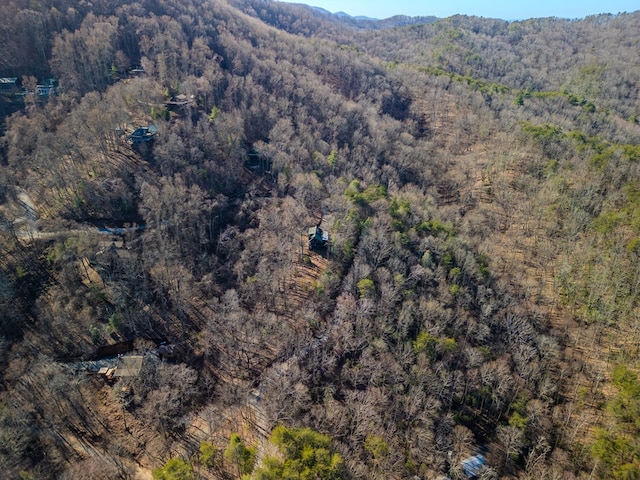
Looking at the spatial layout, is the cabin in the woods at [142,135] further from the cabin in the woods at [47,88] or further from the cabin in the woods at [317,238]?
the cabin in the woods at [317,238]

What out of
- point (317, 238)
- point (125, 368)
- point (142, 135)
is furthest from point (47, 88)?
point (125, 368)

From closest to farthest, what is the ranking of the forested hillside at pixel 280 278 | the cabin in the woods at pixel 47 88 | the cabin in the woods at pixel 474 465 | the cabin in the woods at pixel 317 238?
1. the forested hillside at pixel 280 278
2. the cabin in the woods at pixel 474 465
3. the cabin in the woods at pixel 317 238
4. the cabin in the woods at pixel 47 88

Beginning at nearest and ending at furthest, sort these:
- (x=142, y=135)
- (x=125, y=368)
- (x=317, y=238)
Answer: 1. (x=125, y=368)
2. (x=317, y=238)
3. (x=142, y=135)

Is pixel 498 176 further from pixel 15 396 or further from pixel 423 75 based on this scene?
pixel 15 396

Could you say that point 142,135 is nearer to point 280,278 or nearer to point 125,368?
point 280,278

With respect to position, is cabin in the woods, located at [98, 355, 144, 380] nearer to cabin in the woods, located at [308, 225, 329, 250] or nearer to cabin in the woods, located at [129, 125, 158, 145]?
cabin in the woods, located at [308, 225, 329, 250]

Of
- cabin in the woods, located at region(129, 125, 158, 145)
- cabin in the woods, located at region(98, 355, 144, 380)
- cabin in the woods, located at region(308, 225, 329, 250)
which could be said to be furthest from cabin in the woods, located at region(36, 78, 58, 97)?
cabin in the woods, located at region(98, 355, 144, 380)

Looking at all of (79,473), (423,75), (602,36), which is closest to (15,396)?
(79,473)

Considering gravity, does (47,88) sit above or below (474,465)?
above

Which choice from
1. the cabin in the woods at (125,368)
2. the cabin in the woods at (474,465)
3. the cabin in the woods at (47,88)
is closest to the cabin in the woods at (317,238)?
the cabin in the woods at (125,368)
